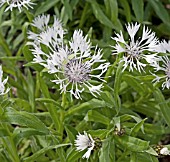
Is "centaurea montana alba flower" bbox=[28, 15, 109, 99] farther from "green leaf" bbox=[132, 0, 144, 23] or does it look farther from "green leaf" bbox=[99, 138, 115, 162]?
"green leaf" bbox=[132, 0, 144, 23]

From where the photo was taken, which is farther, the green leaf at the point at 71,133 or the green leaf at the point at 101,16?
the green leaf at the point at 101,16

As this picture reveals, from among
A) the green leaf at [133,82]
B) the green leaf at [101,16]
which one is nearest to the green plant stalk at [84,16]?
the green leaf at [101,16]

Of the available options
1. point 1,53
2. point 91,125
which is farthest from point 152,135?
point 1,53

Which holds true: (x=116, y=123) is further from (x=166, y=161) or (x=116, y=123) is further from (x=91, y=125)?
(x=166, y=161)

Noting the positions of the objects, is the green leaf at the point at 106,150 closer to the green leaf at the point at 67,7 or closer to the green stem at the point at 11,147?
the green stem at the point at 11,147

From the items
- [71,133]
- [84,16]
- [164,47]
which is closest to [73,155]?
[71,133]
